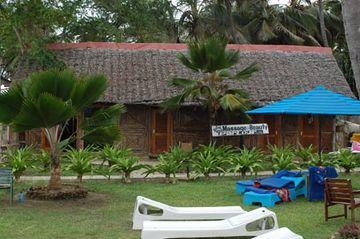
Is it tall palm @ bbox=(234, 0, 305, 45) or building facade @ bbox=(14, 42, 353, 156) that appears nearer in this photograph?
building facade @ bbox=(14, 42, 353, 156)

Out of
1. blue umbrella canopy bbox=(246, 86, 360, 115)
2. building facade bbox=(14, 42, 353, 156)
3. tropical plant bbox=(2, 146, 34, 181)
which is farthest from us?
building facade bbox=(14, 42, 353, 156)

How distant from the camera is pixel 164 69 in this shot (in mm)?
20641

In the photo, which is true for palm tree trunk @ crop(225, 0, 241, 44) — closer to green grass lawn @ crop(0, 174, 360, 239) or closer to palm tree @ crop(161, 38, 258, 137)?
palm tree @ crop(161, 38, 258, 137)

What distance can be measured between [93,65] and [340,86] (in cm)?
919

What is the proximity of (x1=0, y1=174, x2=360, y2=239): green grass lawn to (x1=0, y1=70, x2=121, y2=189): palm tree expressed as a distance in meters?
1.58

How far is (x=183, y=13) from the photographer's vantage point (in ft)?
107

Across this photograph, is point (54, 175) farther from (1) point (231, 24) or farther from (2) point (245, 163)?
(1) point (231, 24)

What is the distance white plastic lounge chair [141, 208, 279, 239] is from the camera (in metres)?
6.86

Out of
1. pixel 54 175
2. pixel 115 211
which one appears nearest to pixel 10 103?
pixel 54 175

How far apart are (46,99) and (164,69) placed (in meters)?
11.1

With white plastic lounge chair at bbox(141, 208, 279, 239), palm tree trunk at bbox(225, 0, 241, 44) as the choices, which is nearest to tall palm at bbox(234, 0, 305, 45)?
palm tree trunk at bbox(225, 0, 241, 44)

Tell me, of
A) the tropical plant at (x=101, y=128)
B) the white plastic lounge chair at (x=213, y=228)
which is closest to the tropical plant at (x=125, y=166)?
the tropical plant at (x=101, y=128)

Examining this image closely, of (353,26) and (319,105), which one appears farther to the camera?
(319,105)

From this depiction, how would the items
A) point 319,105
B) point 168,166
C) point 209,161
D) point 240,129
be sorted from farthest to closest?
point 240,129, point 209,161, point 168,166, point 319,105
